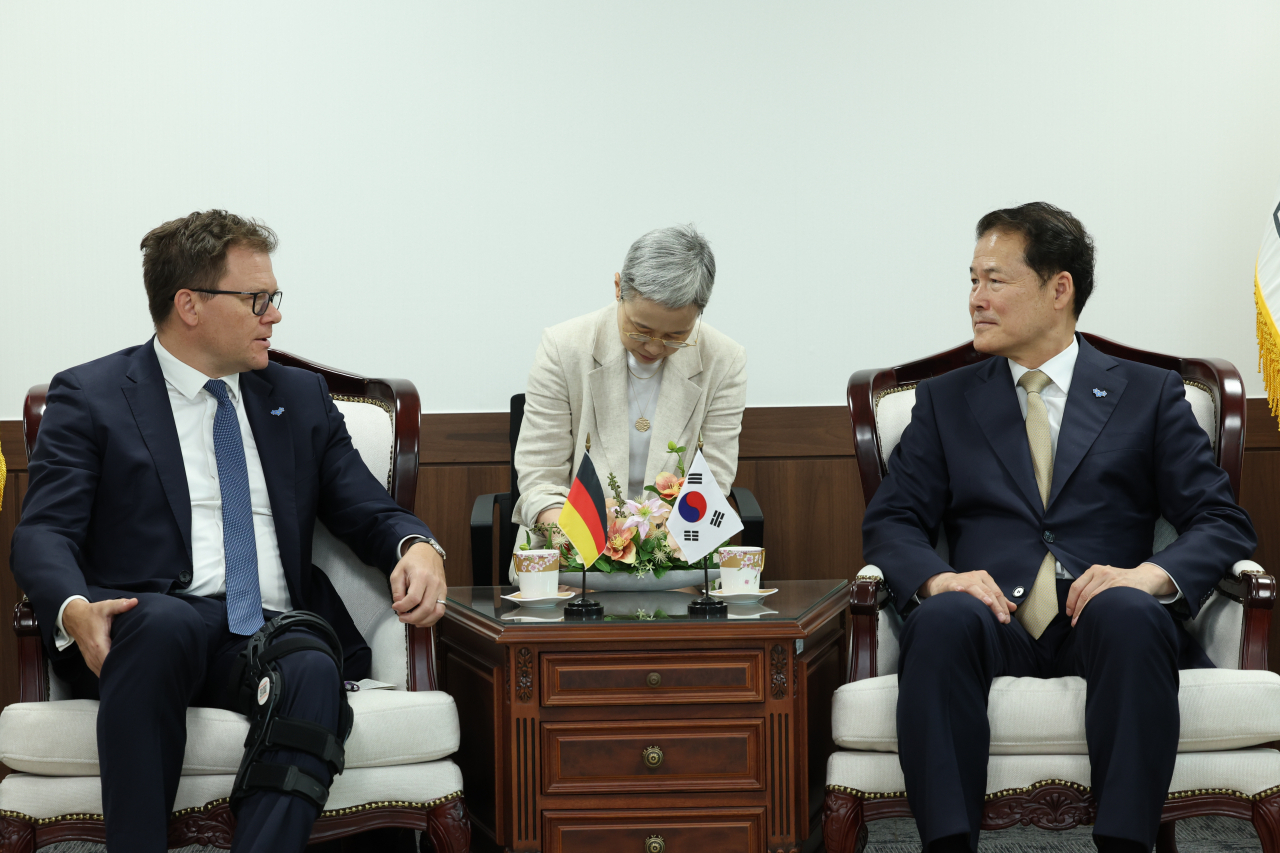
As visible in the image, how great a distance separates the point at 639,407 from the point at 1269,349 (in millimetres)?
1598

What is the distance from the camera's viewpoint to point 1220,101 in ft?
10.9

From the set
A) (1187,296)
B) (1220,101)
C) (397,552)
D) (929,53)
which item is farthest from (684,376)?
(1220,101)

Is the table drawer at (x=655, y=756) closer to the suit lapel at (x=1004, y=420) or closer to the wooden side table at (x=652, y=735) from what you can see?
the wooden side table at (x=652, y=735)

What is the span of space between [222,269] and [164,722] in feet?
2.95

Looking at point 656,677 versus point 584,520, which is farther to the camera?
point 584,520

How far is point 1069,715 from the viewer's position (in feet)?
6.63

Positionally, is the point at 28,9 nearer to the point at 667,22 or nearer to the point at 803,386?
the point at 667,22

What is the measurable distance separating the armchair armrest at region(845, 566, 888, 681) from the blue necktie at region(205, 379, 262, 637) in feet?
3.78

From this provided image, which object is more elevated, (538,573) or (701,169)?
(701,169)

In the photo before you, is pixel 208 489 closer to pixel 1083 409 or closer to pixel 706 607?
pixel 706 607

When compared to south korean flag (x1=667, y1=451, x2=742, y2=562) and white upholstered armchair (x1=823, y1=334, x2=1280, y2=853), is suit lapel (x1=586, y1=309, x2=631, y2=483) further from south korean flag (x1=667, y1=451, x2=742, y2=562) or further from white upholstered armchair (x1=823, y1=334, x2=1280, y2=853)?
white upholstered armchair (x1=823, y1=334, x2=1280, y2=853)

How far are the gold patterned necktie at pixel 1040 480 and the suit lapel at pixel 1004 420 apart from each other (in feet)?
0.06

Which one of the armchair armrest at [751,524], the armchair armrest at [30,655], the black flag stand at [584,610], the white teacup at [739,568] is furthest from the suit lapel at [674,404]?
the armchair armrest at [30,655]

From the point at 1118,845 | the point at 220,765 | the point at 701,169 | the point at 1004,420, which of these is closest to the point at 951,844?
the point at 1118,845
